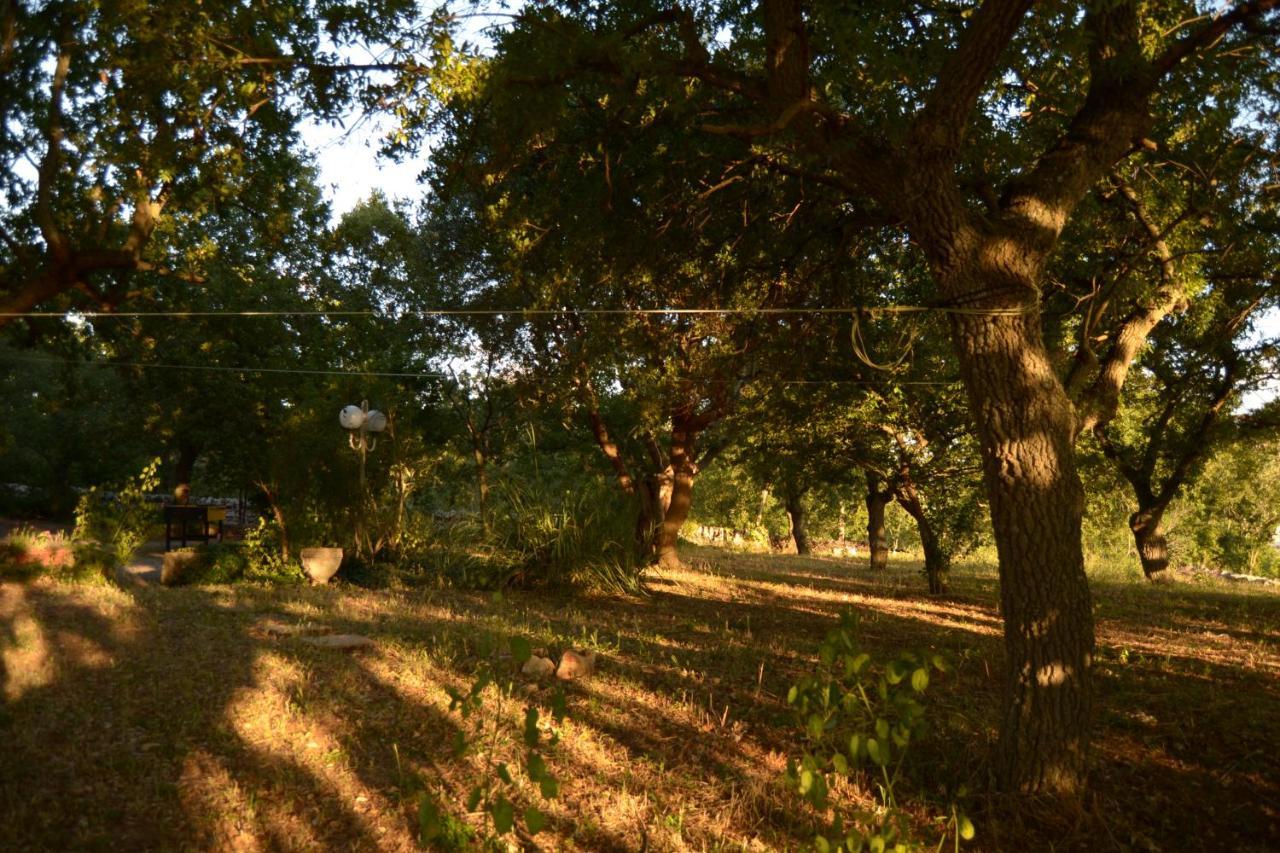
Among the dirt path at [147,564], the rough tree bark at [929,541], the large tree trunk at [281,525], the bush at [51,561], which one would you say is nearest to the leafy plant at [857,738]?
the bush at [51,561]

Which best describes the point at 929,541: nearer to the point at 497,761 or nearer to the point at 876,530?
the point at 876,530

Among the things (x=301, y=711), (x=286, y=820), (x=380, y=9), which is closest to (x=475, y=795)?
(x=286, y=820)

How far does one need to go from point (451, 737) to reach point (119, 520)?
7931 mm

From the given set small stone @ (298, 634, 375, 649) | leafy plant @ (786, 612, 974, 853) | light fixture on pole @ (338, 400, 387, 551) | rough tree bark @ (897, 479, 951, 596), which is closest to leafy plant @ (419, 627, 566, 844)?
leafy plant @ (786, 612, 974, 853)

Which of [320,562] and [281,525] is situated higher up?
[281,525]

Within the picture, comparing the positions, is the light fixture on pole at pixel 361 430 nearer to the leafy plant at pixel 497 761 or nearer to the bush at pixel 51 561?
the bush at pixel 51 561

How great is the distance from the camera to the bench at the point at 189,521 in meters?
14.3

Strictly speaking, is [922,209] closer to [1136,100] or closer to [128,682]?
[1136,100]

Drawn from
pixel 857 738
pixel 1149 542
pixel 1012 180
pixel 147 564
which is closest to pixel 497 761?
pixel 857 738

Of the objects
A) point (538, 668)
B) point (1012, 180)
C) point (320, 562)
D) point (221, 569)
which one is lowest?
point (538, 668)

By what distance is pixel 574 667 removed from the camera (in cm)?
507

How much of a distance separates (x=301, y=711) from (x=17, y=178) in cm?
777

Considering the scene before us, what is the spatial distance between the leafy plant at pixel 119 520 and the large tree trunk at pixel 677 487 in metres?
7.36

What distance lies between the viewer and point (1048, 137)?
6.30 metres
